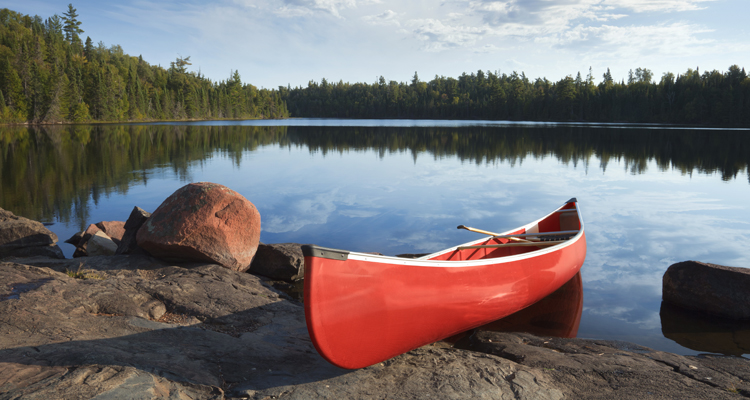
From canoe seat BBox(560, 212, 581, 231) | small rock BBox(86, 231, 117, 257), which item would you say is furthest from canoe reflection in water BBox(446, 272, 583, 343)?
small rock BBox(86, 231, 117, 257)

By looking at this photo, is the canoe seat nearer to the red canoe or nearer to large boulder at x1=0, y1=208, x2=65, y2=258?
the red canoe

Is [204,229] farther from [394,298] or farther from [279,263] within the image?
[394,298]

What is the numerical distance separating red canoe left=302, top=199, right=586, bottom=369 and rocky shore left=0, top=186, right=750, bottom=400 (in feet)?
1.02

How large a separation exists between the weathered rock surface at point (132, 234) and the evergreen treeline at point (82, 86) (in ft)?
244

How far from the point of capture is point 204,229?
7.67m

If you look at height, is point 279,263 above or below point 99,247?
below

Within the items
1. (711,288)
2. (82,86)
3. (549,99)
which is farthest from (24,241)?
(549,99)

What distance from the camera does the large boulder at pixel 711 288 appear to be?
6828 millimetres

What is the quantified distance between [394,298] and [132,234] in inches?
252

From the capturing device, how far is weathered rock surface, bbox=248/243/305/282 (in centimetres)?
846

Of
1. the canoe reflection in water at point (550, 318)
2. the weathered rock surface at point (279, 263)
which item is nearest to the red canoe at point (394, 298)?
the canoe reflection in water at point (550, 318)

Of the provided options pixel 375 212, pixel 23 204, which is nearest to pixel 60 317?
pixel 375 212

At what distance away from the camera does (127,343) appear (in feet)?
14.2

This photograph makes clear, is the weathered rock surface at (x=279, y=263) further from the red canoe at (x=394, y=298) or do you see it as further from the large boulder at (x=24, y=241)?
the large boulder at (x=24, y=241)
